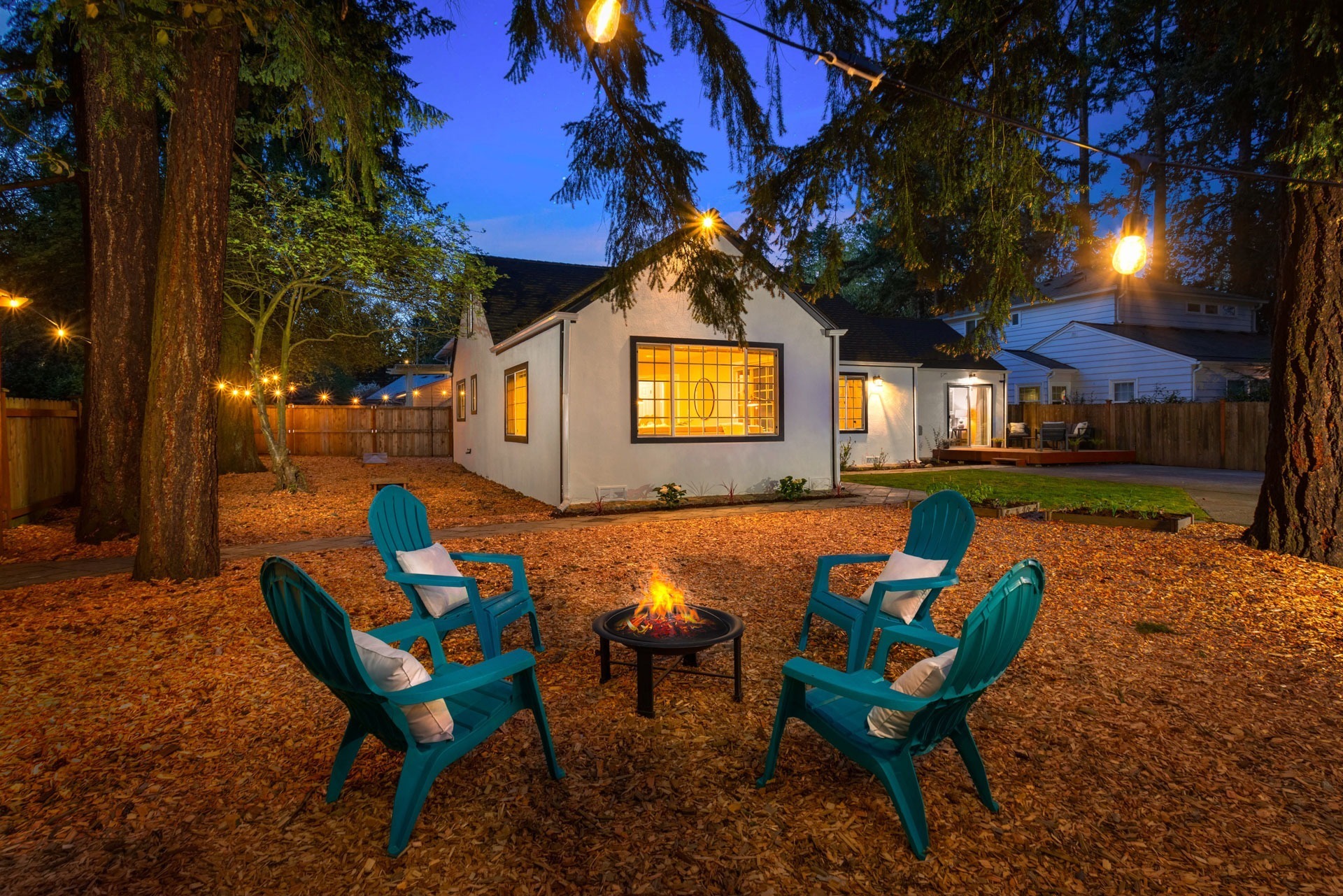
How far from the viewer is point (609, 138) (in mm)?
5242

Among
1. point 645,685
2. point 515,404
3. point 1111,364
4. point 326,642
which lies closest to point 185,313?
point 326,642

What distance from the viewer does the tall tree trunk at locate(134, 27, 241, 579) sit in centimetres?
500

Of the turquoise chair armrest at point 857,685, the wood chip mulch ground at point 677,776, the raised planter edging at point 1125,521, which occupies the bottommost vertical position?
the wood chip mulch ground at point 677,776

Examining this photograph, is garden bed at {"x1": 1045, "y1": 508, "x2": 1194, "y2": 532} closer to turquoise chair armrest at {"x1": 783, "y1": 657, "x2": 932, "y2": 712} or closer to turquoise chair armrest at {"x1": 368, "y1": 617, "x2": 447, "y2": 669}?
turquoise chair armrest at {"x1": 783, "y1": 657, "x2": 932, "y2": 712}

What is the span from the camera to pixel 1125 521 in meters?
7.19

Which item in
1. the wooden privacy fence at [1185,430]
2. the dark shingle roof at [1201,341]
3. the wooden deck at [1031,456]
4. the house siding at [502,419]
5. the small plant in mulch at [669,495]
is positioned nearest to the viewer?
the small plant in mulch at [669,495]

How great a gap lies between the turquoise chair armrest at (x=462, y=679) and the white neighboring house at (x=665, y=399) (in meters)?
6.81

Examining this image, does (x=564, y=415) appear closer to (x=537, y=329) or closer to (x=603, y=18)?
(x=537, y=329)

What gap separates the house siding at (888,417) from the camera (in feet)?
52.0

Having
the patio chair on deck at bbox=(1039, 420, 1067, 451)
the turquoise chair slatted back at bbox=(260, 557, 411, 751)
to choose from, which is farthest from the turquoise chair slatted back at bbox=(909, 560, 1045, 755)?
the patio chair on deck at bbox=(1039, 420, 1067, 451)

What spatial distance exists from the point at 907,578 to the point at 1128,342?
1995cm

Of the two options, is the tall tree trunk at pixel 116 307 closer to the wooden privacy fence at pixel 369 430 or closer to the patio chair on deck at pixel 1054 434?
the wooden privacy fence at pixel 369 430

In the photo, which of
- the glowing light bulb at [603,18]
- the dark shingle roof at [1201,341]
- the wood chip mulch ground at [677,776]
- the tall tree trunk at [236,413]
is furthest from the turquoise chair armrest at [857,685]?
the dark shingle roof at [1201,341]

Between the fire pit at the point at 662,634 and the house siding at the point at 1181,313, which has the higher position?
the house siding at the point at 1181,313
